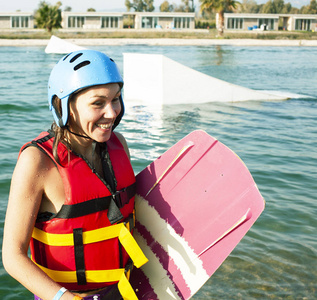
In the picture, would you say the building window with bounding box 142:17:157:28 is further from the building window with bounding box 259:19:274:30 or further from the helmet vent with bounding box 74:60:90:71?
the helmet vent with bounding box 74:60:90:71

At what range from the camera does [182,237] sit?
2.65 metres

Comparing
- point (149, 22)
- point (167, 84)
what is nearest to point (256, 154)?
point (167, 84)

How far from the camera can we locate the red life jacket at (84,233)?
217 cm

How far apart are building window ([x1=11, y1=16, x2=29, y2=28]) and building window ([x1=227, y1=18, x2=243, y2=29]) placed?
96.6 ft

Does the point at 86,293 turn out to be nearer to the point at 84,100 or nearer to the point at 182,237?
the point at 182,237

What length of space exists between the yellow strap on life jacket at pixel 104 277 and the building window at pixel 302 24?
77.6 m

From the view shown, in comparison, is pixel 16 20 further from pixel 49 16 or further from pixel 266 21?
pixel 266 21

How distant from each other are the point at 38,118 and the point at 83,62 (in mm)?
9723

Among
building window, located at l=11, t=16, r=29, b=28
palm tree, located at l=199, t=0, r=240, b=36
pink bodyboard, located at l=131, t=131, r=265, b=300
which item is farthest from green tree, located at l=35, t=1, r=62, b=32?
pink bodyboard, located at l=131, t=131, r=265, b=300

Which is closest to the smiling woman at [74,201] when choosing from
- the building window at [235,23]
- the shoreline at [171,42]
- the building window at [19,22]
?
the shoreline at [171,42]

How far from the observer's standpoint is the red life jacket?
2.17 m

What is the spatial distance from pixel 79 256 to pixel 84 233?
0.11m

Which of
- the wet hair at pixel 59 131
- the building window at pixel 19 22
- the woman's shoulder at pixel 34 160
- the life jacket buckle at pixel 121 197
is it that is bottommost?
the life jacket buckle at pixel 121 197

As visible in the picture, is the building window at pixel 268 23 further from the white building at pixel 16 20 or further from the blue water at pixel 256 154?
the blue water at pixel 256 154
